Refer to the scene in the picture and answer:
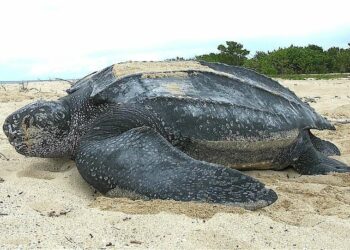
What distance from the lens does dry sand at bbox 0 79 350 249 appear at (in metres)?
1.48

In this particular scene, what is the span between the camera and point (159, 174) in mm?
1953

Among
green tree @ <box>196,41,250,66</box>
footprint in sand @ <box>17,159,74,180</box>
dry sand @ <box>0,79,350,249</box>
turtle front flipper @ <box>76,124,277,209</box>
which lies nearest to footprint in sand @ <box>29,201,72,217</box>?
dry sand @ <box>0,79,350,249</box>

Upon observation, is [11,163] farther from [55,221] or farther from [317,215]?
[317,215]

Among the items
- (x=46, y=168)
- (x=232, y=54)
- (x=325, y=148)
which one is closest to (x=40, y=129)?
(x=46, y=168)

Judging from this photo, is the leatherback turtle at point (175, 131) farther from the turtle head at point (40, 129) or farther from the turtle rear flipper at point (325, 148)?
the turtle rear flipper at point (325, 148)

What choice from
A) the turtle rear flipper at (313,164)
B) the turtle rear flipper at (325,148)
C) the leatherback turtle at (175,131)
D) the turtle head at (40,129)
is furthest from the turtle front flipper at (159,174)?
the turtle rear flipper at (325,148)

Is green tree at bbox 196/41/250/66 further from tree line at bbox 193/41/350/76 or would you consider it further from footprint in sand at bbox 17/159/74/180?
footprint in sand at bbox 17/159/74/180

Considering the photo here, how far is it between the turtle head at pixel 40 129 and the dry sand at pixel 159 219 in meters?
0.22

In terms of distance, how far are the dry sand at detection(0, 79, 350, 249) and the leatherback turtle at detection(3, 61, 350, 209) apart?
4.5 inches

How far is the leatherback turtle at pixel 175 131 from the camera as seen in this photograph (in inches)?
76.2

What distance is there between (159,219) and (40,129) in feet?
3.87

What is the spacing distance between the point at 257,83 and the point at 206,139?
0.69 meters

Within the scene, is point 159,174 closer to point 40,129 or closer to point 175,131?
point 175,131

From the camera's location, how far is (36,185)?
2195mm
